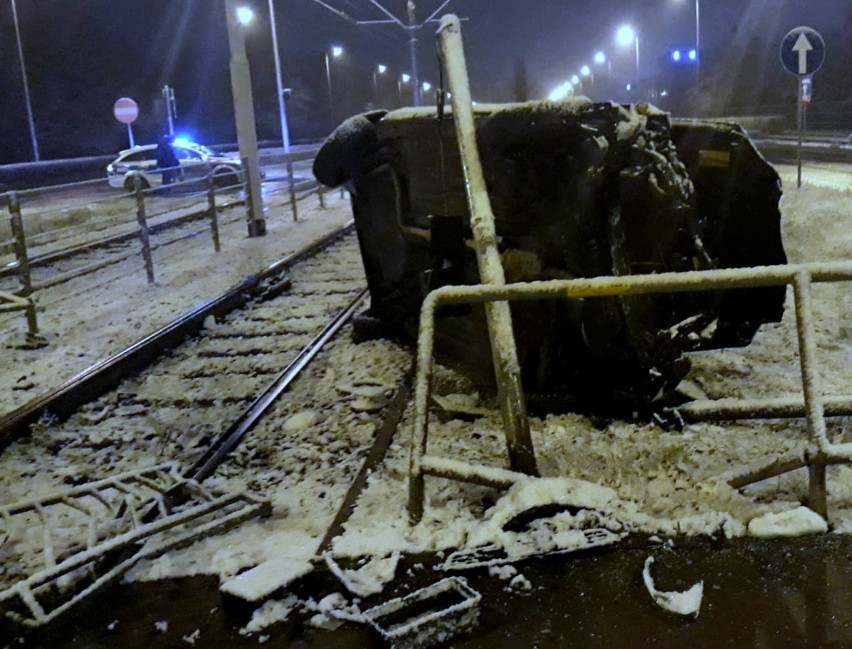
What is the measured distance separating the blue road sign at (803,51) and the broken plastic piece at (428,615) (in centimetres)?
1283

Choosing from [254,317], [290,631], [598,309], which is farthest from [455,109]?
[254,317]

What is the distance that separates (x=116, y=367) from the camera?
6.64 m

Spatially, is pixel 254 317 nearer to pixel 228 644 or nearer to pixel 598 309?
pixel 598 309

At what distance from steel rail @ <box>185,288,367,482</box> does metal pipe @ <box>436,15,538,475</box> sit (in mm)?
1716

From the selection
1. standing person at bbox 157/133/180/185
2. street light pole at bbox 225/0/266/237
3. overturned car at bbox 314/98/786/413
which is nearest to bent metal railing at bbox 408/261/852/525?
overturned car at bbox 314/98/786/413

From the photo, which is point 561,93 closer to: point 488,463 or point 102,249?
point 102,249

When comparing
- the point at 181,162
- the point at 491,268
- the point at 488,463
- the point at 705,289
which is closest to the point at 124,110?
the point at 181,162

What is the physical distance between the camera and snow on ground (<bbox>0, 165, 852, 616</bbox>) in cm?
365

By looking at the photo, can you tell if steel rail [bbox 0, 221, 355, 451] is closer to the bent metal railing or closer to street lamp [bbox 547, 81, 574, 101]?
the bent metal railing

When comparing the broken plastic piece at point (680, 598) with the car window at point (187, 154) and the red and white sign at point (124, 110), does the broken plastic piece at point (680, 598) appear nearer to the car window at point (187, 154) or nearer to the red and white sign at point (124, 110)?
the red and white sign at point (124, 110)

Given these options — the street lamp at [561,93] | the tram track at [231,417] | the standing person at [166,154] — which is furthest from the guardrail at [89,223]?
the street lamp at [561,93]

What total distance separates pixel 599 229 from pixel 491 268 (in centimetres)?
88

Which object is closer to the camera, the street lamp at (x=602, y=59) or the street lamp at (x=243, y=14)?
the street lamp at (x=243, y=14)

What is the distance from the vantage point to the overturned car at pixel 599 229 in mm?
4789
